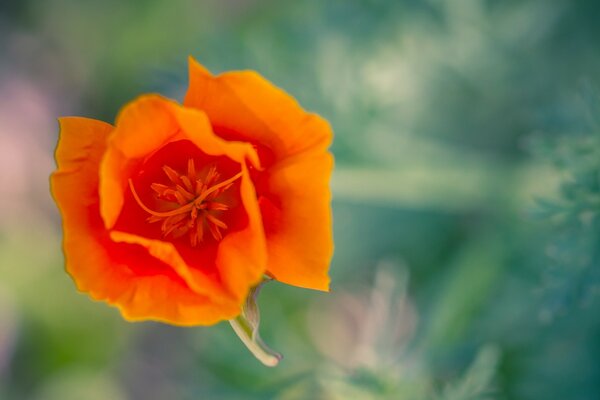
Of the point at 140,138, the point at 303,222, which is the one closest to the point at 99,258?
the point at 140,138

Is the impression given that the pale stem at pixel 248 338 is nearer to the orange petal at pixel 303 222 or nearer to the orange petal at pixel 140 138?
the orange petal at pixel 303 222

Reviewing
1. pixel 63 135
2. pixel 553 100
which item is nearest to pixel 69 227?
pixel 63 135

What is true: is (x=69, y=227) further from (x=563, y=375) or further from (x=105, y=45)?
(x=105, y=45)

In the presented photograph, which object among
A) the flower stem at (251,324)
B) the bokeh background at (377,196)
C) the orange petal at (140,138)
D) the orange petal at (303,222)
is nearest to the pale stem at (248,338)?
the flower stem at (251,324)

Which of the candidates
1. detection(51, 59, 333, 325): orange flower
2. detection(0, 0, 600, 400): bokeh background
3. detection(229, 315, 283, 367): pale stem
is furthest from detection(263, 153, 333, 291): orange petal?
detection(0, 0, 600, 400): bokeh background

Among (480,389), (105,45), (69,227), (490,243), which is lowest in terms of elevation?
(69,227)

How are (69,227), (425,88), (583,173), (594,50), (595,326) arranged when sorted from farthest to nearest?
(425,88) → (594,50) → (595,326) → (583,173) → (69,227)

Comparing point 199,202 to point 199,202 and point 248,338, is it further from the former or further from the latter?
point 248,338
